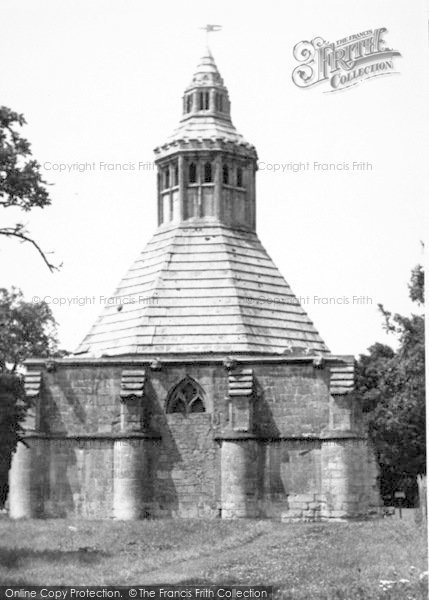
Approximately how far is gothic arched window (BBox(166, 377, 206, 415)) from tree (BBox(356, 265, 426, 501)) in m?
4.88

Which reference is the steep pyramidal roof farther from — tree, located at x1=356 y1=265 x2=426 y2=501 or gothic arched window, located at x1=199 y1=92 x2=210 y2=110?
tree, located at x1=356 y1=265 x2=426 y2=501

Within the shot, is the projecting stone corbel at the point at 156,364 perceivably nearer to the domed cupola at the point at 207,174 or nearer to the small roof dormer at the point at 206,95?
the domed cupola at the point at 207,174

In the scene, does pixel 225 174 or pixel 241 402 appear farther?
pixel 225 174

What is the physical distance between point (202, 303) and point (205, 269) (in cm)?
158

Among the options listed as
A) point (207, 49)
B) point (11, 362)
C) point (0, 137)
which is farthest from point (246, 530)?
point (207, 49)

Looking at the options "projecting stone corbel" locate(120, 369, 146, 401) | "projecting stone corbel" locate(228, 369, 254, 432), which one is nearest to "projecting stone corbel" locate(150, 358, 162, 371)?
"projecting stone corbel" locate(120, 369, 146, 401)

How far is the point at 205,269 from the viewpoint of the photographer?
4441 cm

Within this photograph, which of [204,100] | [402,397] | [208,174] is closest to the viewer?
[402,397]

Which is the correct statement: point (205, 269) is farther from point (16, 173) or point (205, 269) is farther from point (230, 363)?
point (16, 173)

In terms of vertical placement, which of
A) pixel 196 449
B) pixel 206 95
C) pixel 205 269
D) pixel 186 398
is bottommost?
pixel 196 449

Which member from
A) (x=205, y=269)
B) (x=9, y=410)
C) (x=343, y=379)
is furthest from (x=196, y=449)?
(x=9, y=410)

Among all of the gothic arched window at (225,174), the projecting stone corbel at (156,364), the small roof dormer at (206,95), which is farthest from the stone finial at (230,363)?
the small roof dormer at (206,95)

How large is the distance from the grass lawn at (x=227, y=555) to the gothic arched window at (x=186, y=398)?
4312mm

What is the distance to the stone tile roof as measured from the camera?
42188mm
